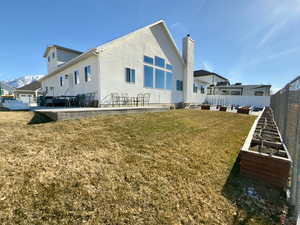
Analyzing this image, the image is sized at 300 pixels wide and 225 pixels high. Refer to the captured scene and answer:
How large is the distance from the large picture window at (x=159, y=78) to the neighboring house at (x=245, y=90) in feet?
72.4

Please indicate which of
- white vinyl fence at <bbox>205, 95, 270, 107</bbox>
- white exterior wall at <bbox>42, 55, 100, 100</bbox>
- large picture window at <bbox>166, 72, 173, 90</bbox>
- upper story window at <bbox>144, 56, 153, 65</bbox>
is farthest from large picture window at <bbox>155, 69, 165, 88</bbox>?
white vinyl fence at <bbox>205, 95, 270, 107</bbox>

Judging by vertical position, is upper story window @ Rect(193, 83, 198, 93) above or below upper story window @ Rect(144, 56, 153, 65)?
below

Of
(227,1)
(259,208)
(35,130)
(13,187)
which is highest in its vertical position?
Result: (227,1)

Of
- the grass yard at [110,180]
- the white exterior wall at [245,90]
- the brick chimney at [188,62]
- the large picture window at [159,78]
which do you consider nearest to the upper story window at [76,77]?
the large picture window at [159,78]

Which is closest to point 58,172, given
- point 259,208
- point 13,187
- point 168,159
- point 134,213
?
point 13,187

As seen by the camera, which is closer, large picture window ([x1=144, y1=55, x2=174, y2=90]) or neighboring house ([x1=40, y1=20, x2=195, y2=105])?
neighboring house ([x1=40, y1=20, x2=195, y2=105])

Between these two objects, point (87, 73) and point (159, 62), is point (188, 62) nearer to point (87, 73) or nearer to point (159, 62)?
point (159, 62)

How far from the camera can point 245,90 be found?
98.0ft

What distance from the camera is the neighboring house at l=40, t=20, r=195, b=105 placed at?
8742mm

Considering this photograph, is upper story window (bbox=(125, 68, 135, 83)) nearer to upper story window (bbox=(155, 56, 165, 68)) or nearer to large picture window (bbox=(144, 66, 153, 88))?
large picture window (bbox=(144, 66, 153, 88))

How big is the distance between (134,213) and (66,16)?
12.3 meters

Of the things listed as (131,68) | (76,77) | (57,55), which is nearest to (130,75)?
(131,68)

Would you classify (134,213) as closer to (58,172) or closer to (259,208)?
(58,172)

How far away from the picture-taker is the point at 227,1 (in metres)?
7.51
